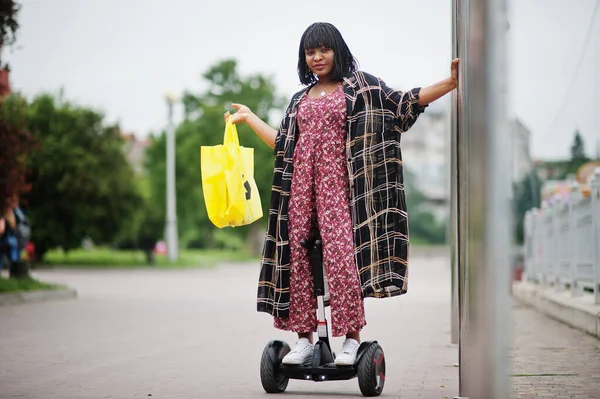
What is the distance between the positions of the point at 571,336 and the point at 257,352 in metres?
2.73

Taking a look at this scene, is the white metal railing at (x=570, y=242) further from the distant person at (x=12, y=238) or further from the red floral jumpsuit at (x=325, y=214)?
the distant person at (x=12, y=238)

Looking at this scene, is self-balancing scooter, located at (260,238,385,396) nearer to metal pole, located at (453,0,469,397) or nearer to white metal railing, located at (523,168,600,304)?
metal pole, located at (453,0,469,397)

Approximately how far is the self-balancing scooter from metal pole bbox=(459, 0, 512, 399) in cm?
133

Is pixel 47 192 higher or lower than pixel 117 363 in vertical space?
higher

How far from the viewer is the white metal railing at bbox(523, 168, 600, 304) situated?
30.6 feet

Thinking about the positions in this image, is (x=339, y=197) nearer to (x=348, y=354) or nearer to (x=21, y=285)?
(x=348, y=354)

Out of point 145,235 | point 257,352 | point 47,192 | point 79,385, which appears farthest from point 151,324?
point 145,235

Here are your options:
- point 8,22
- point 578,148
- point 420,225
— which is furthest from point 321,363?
point 420,225

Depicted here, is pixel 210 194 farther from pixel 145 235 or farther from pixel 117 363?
pixel 145 235

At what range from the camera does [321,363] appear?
5250 millimetres

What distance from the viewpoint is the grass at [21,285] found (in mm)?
13852

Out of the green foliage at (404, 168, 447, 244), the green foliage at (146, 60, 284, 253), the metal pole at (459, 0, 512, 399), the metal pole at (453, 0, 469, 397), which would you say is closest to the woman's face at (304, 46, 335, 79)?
the metal pole at (453, 0, 469, 397)

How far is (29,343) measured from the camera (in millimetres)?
8398

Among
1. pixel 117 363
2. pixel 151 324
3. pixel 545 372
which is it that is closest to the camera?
pixel 545 372
